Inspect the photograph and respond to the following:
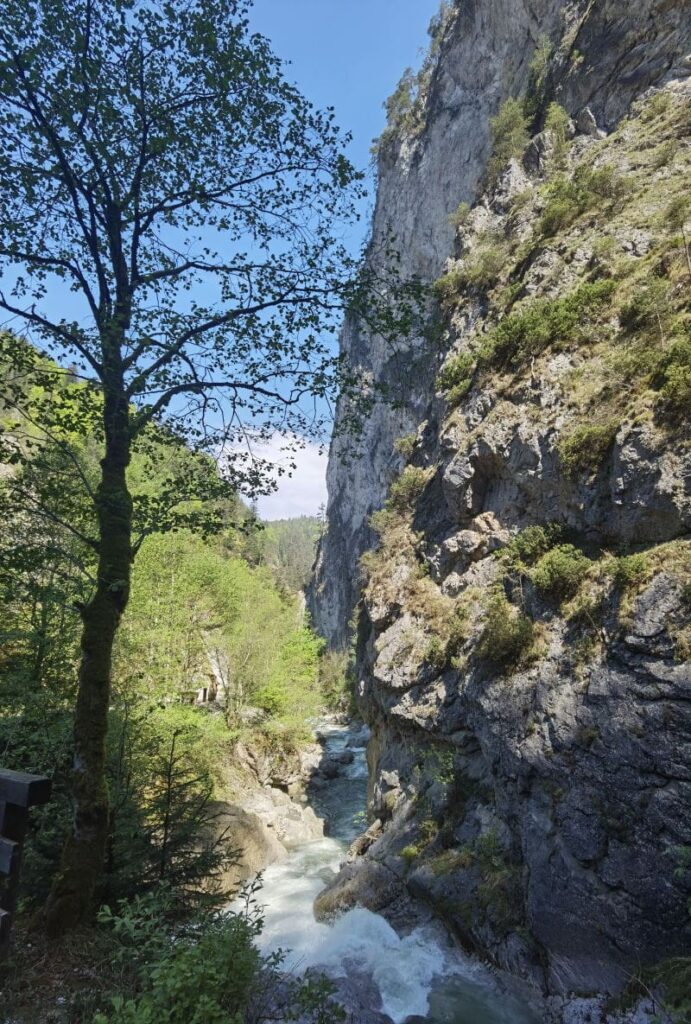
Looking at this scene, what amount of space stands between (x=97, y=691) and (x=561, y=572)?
7.62 metres

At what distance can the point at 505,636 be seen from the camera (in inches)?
391

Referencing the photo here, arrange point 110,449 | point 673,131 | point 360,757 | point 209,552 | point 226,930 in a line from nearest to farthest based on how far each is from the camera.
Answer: point 226,930, point 110,449, point 673,131, point 209,552, point 360,757

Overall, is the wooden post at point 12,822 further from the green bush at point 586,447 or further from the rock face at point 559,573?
the green bush at point 586,447

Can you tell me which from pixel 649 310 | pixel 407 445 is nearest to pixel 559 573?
pixel 649 310

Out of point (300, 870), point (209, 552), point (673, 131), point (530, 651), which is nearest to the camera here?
point (530, 651)

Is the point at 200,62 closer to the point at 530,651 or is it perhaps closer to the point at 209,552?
the point at 530,651

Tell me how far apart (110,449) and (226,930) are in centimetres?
514

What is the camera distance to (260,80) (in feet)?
22.5

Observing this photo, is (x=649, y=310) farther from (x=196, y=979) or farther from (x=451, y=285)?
(x=196, y=979)

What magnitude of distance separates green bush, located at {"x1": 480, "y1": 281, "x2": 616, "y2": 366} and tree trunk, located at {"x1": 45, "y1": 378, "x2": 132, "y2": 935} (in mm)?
10410

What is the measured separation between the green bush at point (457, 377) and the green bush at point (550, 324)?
1.24 m

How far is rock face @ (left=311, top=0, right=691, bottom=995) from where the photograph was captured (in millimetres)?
7109

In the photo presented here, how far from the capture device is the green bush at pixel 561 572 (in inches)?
371

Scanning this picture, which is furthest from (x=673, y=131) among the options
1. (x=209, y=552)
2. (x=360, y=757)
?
(x=360, y=757)
